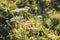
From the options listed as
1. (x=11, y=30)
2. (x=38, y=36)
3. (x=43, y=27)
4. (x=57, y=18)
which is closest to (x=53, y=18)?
(x=57, y=18)

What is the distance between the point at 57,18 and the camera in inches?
265

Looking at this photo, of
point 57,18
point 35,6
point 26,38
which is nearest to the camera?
point 26,38

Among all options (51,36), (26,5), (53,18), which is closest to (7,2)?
(26,5)

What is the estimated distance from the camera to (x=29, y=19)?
654cm

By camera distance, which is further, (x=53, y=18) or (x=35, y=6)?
(x=35, y=6)

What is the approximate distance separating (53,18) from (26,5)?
1.23 m

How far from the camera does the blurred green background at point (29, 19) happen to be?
19.6 ft

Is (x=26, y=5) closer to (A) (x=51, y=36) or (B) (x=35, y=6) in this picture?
(B) (x=35, y=6)

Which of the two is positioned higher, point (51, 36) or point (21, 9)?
point (21, 9)

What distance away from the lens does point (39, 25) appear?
6293 mm

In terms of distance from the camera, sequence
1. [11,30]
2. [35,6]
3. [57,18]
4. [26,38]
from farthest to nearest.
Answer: [35,6] → [57,18] → [11,30] → [26,38]

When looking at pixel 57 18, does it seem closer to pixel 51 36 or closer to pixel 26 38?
pixel 51 36

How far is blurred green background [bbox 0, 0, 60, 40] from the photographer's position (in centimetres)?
599

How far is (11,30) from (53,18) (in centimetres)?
158
